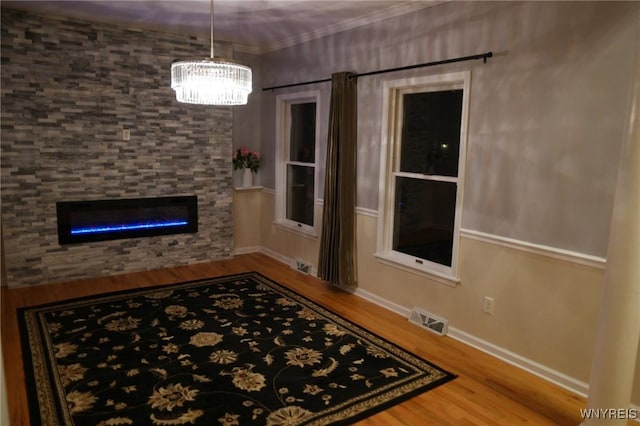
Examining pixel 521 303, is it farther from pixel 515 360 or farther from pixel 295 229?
pixel 295 229

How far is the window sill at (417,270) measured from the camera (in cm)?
361

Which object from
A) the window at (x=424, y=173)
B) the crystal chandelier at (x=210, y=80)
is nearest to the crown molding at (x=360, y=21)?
the window at (x=424, y=173)

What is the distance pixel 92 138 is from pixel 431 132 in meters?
3.46

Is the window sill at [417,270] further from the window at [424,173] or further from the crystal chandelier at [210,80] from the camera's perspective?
the crystal chandelier at [210,80]

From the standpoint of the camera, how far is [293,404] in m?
2.67

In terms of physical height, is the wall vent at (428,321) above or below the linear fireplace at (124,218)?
below

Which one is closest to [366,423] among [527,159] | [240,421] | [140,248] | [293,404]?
[293,404]

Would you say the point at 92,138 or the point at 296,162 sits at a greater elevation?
the point at 92,138

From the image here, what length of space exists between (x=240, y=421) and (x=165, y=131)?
3.66 metres

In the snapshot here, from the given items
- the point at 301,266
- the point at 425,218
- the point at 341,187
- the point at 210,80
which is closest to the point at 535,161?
the point at 425,218

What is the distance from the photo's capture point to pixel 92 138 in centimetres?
475

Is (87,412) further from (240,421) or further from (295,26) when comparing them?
(295,26)

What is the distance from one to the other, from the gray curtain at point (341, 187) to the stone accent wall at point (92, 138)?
1.76m

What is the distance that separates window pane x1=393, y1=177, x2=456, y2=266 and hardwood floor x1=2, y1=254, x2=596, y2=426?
65cm
